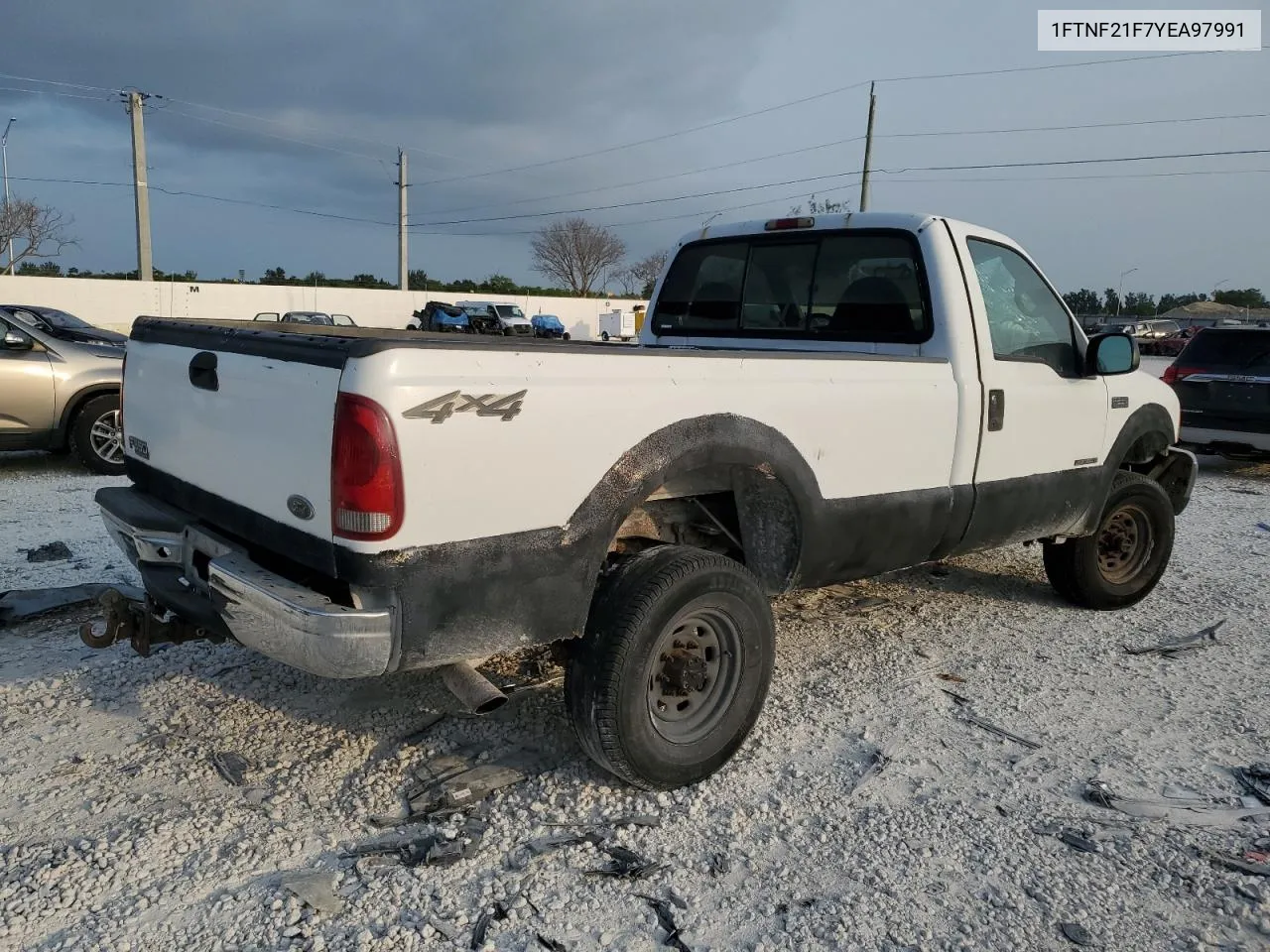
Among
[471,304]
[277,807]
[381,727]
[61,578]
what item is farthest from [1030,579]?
[471,304]

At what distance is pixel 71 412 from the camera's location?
332 inches

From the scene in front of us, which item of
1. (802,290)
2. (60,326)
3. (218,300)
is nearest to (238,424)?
(802,290)

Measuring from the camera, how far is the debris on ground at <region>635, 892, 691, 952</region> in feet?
7.93

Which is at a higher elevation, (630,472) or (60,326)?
(60,326)

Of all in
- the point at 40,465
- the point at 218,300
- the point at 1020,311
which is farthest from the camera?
the point at 218,300

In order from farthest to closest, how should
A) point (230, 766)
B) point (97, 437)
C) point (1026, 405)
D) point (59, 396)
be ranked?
point (97, 437), point (59, 396), point (1026, 405), point (230, 766)

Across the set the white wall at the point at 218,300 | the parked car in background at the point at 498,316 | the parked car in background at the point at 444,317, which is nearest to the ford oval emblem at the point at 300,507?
the parked car in background at the point at 498,316

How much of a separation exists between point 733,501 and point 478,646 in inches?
53.3

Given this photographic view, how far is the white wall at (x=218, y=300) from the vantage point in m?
36.8

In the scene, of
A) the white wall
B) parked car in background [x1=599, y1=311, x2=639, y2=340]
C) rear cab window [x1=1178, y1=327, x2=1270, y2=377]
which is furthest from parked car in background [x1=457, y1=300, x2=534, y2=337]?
rear cab window [x1=1178, y1=327, x2=1270, y2=377]

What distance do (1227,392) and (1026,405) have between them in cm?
761

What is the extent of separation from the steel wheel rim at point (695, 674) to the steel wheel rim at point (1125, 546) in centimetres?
309

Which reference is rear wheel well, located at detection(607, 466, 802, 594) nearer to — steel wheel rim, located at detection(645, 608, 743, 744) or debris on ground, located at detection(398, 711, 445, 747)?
steel wheel rim, located at detection(645, 608, 743, 744)

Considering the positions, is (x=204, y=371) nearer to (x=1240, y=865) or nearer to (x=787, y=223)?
(x=787, y=223)
